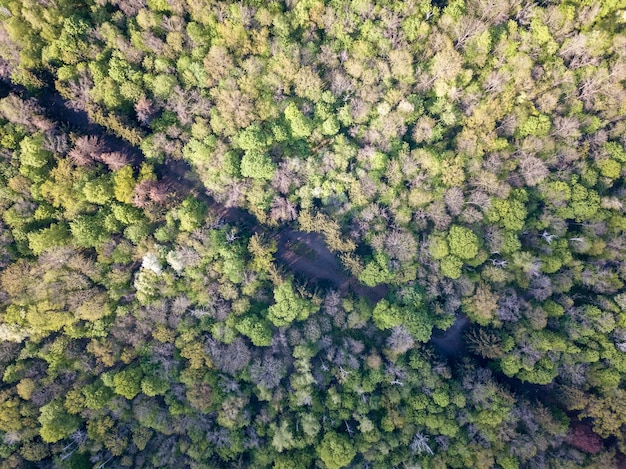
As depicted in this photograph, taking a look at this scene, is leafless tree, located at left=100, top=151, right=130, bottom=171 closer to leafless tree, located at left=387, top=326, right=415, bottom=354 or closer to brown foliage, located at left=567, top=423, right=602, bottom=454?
leafless tree, located at left=387, top=326, right=415, bottom=354

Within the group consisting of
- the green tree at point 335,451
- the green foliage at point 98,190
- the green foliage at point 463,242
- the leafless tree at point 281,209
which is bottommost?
the green tree at point 335,451

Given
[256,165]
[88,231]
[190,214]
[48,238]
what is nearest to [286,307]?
[190,214]

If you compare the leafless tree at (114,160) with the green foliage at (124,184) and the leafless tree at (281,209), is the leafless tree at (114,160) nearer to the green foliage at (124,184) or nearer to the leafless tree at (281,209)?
the green foliage at (124,184)

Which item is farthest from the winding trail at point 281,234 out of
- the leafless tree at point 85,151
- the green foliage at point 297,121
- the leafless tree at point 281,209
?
the green foliage at point 297,121

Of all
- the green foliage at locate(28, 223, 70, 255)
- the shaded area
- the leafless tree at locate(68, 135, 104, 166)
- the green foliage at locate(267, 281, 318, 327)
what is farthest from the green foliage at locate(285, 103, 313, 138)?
the shaded area

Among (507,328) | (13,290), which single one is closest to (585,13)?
(507,328)

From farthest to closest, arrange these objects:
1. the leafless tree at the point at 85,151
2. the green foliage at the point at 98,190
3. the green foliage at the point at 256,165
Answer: the green foliage at the point at 256,165
the leafless tree at the point at 85,151
the green foliage at the point at 98,190

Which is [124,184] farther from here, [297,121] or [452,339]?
[452,339]

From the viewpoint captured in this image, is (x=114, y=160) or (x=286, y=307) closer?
(x=114, y=160)
